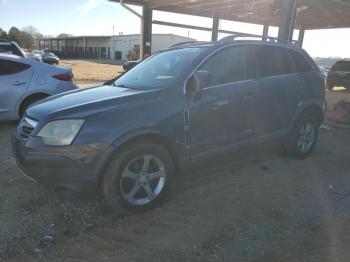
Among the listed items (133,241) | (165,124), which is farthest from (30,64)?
(133,241)

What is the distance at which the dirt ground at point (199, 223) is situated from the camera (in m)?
2.87

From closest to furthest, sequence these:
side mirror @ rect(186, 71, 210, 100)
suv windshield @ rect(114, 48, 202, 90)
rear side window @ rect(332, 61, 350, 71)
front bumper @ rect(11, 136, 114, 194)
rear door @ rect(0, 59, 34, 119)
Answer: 1. front bumper @ rect(11, 136, 114, 194)
2. side mirror @ rect(186, 71, 210, 100)
3. suv windshield @ rect(114, 48, 202, 90)
4. rear door @ rect(0, 59, 34, 119)
5. rear side window @ rect(332, 61, 350, 71)

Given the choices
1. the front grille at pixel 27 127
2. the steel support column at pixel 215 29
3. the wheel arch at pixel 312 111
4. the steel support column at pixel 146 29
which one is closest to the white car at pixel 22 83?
the front grille at pixel 27 127

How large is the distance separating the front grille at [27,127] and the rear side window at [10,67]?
3.41 m

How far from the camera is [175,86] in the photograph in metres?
3.63

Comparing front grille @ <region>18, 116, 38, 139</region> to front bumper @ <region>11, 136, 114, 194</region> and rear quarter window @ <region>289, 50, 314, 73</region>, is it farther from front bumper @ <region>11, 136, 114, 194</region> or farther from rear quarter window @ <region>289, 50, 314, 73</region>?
rear quarter window @ <region>289, 50, 314, 73</region>

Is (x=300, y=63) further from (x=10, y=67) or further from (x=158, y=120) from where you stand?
(x=10, y=67)

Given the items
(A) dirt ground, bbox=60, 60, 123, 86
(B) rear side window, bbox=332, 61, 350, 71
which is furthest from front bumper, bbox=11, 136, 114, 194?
(B) rear side window, bbox=332, 61, 350, 71

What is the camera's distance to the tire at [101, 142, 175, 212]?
3246 millimetres

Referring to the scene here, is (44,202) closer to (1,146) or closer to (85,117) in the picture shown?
(85,117)

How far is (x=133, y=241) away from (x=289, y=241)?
1.42 m

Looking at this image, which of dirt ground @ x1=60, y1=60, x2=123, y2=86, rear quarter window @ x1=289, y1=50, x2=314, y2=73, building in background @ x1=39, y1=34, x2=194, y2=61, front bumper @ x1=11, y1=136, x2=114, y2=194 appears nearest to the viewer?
front bumper @ x1=11, y1=136, x2=114, y2=194

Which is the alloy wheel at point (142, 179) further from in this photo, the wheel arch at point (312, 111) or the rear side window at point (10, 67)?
the rear side window at point (10, 67)

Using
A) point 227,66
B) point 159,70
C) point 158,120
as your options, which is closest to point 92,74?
point 159,70
